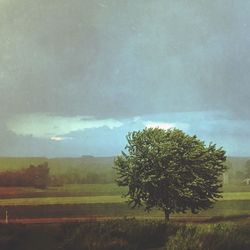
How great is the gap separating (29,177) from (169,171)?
2.26 meters

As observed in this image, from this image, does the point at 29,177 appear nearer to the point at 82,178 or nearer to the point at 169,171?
the point at 82,178

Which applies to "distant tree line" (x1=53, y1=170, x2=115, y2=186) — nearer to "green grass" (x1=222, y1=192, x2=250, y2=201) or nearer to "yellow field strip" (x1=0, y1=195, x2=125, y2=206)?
"yellow field strip" (x1=0, y1=195, x2=125, y2=206)

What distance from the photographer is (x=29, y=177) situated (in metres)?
11.6

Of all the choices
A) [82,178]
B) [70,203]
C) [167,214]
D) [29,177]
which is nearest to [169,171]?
[167,214]

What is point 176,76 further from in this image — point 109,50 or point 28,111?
point 28,111

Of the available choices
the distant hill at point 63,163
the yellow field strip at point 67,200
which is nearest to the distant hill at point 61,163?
the distant hill at point 63,163

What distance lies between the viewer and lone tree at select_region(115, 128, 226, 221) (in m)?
11.7

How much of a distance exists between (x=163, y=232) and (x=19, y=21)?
4.04 meters

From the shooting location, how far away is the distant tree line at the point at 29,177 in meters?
11.6

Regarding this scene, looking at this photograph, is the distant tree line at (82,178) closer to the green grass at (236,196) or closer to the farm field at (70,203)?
the farm field at (70,203)

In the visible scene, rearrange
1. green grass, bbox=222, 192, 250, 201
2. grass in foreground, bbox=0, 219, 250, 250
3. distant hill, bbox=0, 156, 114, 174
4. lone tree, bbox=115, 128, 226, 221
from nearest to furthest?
grass in foreground, bbox=0, 219, 250, 250 → distant hill, bbox=0, 156, 114, 174 → lone tree, bbox=115, 128, 226, 221 → green grass, bbox=222, 192, 250, 201

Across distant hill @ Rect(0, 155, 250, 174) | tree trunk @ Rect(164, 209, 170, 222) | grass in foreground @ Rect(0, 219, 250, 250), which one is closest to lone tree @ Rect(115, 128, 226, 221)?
tree trunk @ Rect(164, 209, 170, 222)

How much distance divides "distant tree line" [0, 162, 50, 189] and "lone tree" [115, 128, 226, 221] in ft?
3.84

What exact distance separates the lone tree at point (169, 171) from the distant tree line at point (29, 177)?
1.17 meters
